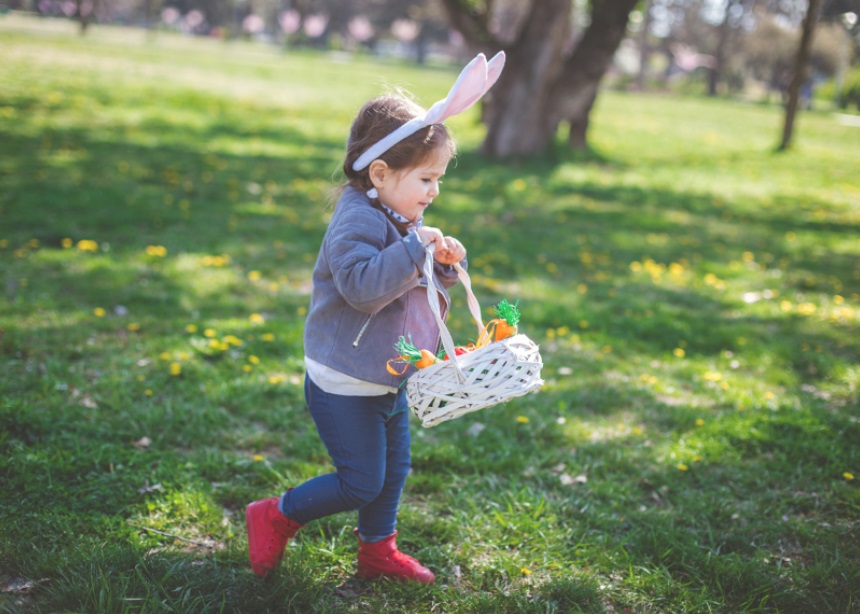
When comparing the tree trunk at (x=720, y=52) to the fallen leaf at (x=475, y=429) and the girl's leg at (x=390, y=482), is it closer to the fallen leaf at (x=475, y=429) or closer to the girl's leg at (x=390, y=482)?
the fallen leaf at (x=475, y=429)

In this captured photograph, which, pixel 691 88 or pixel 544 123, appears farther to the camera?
pixel 691 88

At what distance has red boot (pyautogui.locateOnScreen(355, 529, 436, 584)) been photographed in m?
2.52

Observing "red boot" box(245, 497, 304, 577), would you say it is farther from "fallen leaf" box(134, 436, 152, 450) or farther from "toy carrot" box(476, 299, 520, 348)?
"fallen leaf" box(134, 436, 152, 450)

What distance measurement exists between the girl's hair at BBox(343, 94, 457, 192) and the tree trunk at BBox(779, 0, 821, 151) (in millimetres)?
14850

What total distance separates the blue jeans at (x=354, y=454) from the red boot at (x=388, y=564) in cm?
13

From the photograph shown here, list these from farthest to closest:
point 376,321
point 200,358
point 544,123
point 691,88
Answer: point 691,88 → point 544,123 → point 200,358 → point 376,321

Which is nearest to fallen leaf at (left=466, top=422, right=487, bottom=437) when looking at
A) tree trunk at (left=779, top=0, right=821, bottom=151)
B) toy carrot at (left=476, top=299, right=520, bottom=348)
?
toy carrot at (left=476, top=299, right=520, bottom=348)

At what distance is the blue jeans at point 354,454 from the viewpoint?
228cm

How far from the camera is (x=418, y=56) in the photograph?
226 ft

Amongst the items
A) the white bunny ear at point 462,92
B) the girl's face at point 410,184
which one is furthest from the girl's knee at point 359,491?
the white bunny ear at point 462,92

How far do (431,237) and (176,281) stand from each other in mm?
3701

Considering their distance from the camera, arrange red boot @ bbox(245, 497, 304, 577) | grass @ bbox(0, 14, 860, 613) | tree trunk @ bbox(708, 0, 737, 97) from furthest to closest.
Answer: tree trunk @ bbox(708, 0, 737, 97) → grass @ bbox(0, 14, 860, 613) → red boot @ bbox(245, 497, 304, 577)

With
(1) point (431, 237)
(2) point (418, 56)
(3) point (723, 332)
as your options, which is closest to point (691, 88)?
(2) point (418, 56)

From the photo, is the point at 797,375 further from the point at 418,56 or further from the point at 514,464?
the point at 418,56
